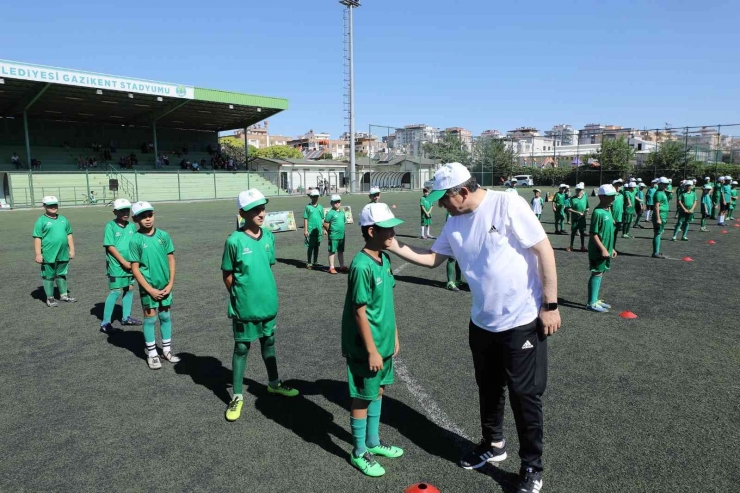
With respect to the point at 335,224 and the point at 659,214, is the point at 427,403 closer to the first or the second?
the point at 335,224

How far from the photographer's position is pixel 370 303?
360 centimetres

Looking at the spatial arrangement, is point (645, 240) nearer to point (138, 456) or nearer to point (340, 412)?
point (340, 412)

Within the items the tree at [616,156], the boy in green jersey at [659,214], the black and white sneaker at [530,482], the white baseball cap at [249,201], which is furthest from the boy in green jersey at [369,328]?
the tree at [616,156]

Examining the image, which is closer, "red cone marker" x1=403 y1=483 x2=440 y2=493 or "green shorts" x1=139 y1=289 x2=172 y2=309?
"red cone marker" x1=403 y1=483 x2=440 y2=493

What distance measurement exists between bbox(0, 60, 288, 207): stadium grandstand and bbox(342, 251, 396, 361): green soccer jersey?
38079mm

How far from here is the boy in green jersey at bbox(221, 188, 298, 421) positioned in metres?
4.52

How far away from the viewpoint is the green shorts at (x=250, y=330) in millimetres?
4602

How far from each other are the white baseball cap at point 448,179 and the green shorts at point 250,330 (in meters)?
2.24

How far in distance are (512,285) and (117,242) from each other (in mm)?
6164

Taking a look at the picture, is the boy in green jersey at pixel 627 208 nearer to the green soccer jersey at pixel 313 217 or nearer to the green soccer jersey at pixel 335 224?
the green soccer jersey at pixel 335 224

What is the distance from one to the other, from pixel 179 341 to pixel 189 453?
120 inches

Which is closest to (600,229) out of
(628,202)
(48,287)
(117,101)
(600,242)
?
(600,242)

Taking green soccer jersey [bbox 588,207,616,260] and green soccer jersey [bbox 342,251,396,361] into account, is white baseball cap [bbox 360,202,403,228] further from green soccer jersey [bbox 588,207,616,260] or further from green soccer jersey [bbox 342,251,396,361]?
green soccer jersey [bbox 588,207,616,260]

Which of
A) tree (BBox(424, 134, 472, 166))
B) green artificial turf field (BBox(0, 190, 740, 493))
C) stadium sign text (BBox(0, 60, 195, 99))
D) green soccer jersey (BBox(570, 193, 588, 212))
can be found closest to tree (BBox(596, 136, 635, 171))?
tree (BBox(424, 134, 472, 166))
